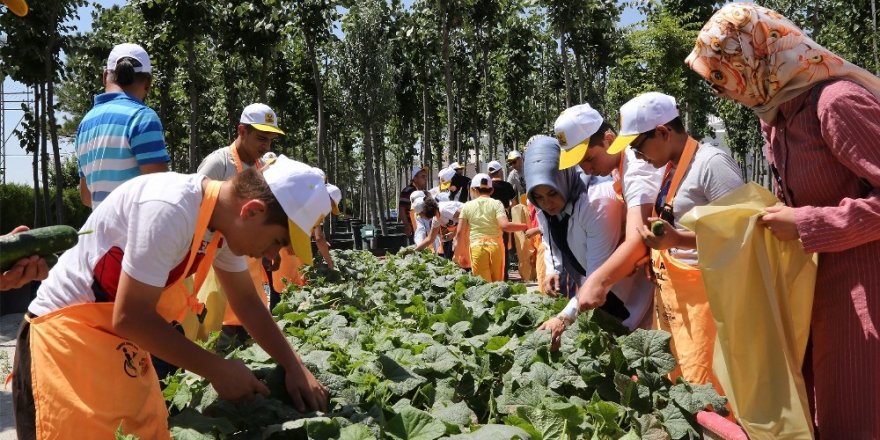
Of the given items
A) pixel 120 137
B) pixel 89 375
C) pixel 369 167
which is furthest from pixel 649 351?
pixel 369 167

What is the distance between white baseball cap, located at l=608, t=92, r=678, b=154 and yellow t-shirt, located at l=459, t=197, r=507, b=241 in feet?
18.0

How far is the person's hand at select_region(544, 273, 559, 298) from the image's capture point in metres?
5.04

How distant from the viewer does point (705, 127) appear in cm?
3325

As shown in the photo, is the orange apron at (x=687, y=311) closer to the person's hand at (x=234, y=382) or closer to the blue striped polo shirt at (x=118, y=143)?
the person's hand at (x=234, y=382)

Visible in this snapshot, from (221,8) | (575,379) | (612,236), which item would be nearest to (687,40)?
(221,8)

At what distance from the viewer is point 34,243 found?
2.19m

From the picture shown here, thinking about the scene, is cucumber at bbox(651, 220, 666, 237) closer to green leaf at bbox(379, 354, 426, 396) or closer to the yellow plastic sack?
the yellow plastic sack

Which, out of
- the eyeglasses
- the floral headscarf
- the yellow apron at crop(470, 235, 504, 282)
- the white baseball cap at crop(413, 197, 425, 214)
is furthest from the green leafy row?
the white baseball cap at crop(413, 197, 425, 214)

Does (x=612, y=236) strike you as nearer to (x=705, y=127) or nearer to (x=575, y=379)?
(x=575, y=379)

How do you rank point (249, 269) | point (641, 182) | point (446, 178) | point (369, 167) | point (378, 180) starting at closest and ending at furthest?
point (641, 182) < point (249, 269) < point (446, 178) < point (369, 167) < point (378, 180)

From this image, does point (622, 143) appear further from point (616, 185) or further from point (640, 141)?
point (616, 185)

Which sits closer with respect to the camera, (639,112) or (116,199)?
(116,199)

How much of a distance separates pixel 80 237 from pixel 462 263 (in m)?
7.42

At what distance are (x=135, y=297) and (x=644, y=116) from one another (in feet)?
6.79
